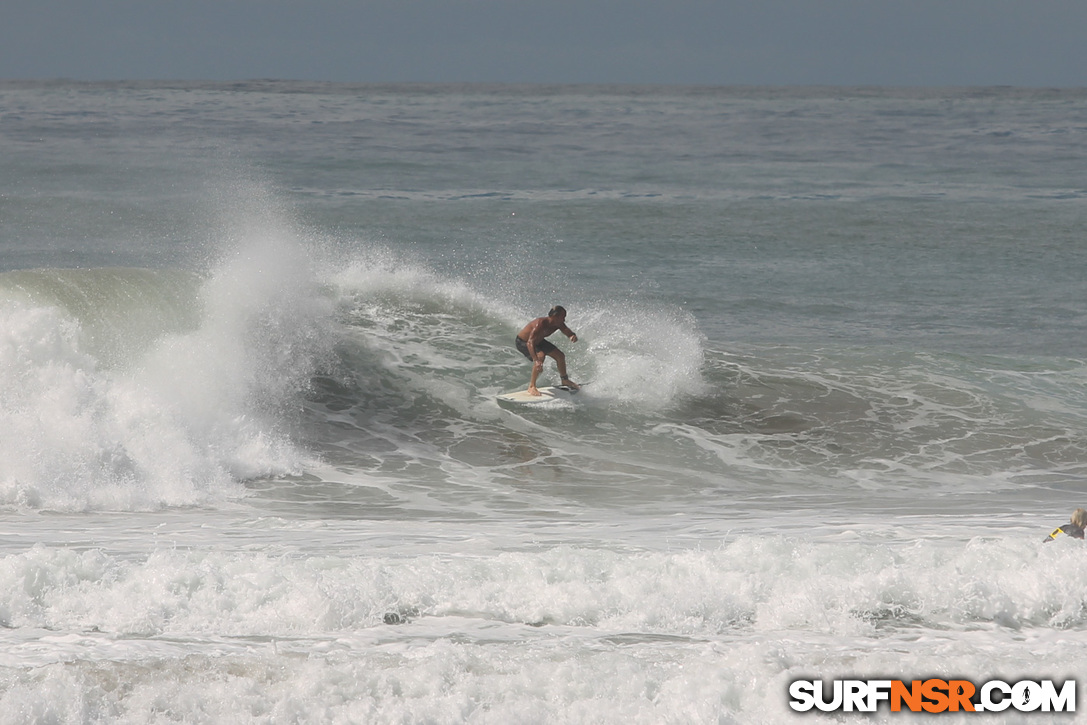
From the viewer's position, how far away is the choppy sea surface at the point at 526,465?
5250mm

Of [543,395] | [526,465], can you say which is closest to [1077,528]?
[526,465]

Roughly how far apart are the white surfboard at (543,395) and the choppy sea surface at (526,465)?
215mm

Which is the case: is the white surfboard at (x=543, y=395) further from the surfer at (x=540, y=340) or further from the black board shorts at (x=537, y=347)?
the black board shorts at (x=537, y=347)

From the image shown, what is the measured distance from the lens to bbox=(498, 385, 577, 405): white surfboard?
12023mm

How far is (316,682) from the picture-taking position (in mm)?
4992

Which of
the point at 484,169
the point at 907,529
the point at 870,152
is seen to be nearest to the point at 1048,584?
the point at 907,529

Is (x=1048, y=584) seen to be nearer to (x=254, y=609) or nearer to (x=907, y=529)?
(x=907, y=529)

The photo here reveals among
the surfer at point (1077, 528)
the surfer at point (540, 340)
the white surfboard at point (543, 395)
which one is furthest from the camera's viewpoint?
the white surfboard at point (543, 395)
